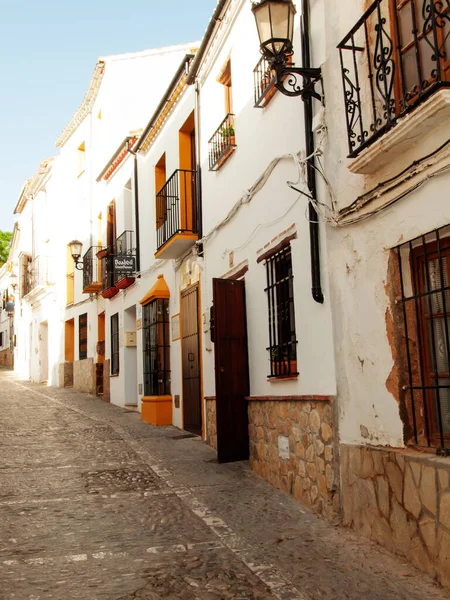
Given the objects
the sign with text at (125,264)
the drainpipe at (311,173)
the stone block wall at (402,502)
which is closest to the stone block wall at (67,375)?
the sign with text at (125,264)

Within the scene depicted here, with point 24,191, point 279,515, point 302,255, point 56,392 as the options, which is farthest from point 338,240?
point 24,191

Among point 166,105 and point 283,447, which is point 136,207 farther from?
point 283,447

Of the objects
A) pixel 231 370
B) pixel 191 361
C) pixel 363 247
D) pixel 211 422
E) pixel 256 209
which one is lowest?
pixel 211 422

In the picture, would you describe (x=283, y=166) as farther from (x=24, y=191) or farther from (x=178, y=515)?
(x=24, y=191)

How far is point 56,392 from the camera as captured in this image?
19672 mm

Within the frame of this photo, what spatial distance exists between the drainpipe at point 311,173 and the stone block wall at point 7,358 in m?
32.0

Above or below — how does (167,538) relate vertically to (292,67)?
below

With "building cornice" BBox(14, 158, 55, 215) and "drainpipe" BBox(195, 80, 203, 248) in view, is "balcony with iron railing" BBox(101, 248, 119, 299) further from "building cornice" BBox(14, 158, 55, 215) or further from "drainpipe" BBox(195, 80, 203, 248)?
"building cornice" BBox(14, 158, 55, 215)

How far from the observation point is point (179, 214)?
10992mm

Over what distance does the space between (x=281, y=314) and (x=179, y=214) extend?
14.2 ft

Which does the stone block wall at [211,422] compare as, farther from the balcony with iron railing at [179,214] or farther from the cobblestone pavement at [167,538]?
the balcony with iron railing at [179,214]

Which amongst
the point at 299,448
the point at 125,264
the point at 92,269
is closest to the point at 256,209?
the point at 299,448

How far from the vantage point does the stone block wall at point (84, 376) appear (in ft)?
61.1

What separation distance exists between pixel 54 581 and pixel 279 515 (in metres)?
2.26
